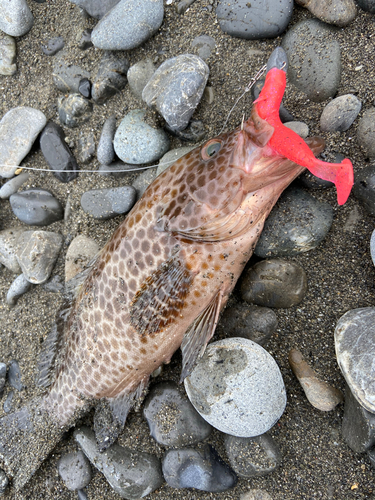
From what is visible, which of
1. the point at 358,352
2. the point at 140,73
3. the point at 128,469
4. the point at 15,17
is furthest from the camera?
the point at 15,17

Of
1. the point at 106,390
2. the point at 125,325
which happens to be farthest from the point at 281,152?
the point at 106,390

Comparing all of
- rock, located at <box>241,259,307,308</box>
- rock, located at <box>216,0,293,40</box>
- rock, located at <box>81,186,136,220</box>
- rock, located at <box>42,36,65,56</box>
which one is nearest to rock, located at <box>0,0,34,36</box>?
rock, located at <box>42,36,65,56</box>

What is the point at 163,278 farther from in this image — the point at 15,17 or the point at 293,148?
the point at 15,17

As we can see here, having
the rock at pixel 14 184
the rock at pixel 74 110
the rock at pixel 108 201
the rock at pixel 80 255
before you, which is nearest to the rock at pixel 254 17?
the rock at pixel 74 110

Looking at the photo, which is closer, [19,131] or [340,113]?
[340,113]

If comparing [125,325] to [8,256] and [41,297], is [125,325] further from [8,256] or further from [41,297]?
[8,256]

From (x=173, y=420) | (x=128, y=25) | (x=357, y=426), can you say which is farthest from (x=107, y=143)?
(x=357, y=426)

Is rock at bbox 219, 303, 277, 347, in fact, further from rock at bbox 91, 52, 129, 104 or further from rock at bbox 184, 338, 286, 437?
rock at bbox 91, 52, 129, 104
